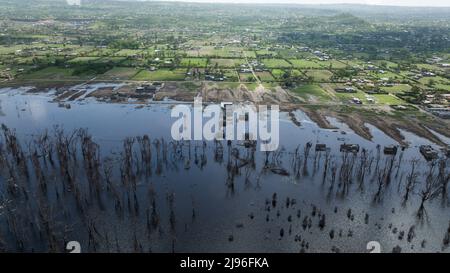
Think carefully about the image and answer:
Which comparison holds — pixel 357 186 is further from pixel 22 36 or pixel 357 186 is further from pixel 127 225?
pixel 22 36

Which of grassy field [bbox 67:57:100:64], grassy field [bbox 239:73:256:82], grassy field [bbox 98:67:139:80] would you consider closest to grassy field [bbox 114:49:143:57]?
grassy field [bbox 67:57:100:64]

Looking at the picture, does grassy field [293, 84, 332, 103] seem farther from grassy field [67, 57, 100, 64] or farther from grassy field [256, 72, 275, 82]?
grassy field [67, 57, 100, 64]

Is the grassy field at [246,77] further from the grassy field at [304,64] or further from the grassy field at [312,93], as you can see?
the grassy field at [304,64]

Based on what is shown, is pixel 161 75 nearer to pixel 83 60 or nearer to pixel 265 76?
pixel 265 76

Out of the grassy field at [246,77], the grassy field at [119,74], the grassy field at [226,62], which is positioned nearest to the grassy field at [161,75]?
the grassy field at [119,74]

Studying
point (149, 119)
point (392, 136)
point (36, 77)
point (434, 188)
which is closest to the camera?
point (434, 188)

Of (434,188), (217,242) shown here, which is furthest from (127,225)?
(434,188)

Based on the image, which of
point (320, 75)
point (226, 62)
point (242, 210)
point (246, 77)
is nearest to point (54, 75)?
point (246, 77)
